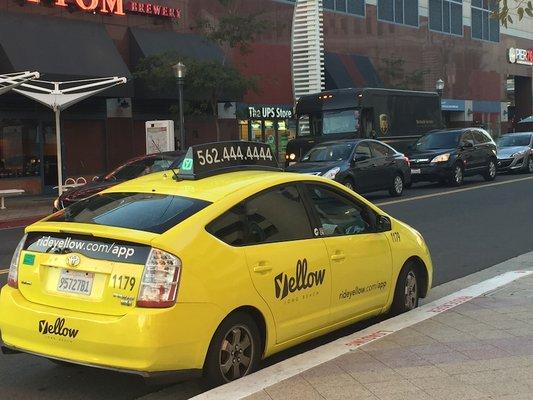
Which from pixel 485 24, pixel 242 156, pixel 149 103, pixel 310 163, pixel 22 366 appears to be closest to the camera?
pixel 22 366

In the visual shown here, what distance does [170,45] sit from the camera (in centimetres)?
2394

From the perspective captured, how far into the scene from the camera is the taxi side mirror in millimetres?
5751

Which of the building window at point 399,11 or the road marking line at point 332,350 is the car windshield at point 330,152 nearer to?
the road marking line at point 332,350

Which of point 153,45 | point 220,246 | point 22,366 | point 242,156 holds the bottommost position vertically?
point 22,366

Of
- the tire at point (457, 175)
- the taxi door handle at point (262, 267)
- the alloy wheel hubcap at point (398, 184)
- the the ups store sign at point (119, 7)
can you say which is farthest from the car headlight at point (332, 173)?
the taxi door handle at point (262, 267)

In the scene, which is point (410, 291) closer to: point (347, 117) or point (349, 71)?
point (347, 117)

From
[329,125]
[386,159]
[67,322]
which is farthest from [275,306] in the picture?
[329,125]

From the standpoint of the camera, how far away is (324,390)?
163 inches

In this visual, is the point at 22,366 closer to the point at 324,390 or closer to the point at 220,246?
the point at 220,246

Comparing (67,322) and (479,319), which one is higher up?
(67,322)

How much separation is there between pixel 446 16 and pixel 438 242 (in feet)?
123

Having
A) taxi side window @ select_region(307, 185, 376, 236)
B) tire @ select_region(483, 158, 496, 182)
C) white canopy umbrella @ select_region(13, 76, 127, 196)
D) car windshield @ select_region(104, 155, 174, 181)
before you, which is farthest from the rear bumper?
tire @ select_region(483, 158, 496, 182)

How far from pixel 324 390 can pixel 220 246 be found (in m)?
1.13

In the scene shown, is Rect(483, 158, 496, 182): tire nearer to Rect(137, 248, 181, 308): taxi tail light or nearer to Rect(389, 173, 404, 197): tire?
Rect(389, 173, 404, 197): tire
